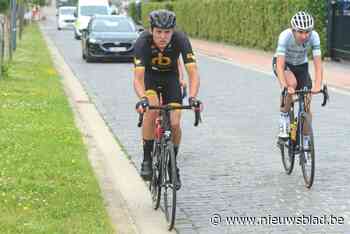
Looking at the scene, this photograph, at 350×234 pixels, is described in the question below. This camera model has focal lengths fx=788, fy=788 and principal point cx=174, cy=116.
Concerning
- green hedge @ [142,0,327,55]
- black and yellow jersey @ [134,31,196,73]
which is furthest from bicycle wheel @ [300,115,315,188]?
→ green hedge @ [142,0,327,55]

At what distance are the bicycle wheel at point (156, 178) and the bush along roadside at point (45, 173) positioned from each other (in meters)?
0.47

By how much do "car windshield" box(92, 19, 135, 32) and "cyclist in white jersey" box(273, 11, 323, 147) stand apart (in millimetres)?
18644

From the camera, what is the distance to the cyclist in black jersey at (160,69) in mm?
6305

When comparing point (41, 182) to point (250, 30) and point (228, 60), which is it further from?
point (250, 30)

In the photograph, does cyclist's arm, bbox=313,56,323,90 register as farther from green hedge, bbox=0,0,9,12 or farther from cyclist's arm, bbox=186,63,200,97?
green hedge, bbox=0,0,9,12

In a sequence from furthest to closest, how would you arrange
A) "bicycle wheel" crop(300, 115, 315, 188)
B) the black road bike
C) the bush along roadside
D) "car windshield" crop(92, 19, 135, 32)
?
"car windshield" crop(92, 19, 135, 32) < "bicycle wheel" crop(300, 115, 315, 188) < the black road bike < the bush along roadside

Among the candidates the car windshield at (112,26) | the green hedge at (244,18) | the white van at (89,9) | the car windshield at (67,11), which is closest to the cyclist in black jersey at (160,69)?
the green hedge at (244,18)

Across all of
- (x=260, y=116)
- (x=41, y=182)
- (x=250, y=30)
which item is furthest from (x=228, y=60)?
(x=41, y=182)

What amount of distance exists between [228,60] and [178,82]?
66.9 ft

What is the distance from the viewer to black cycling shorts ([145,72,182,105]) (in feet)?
22.0

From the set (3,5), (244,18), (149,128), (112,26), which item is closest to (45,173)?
(149,128)

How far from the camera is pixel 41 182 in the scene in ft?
24.0

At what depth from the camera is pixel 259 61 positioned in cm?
2580

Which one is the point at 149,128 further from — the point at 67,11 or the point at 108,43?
the point at 67,11
